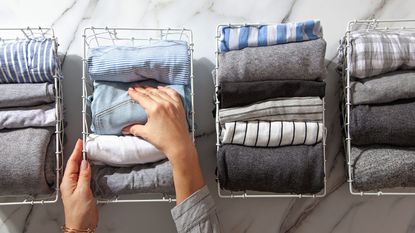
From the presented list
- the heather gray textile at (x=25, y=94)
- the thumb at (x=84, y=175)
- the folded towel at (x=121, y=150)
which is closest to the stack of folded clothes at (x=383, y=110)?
the folded towel at (x=121, y=150)

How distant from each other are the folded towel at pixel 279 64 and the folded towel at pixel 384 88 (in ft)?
0.34

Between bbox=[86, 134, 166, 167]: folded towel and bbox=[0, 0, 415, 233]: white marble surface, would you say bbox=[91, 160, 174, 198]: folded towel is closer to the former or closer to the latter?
bbox=[86, 134, 166, 167]: folded towel

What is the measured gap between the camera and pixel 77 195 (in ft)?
3.42

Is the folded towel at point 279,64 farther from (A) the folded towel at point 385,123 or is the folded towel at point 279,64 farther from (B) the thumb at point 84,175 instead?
(B) the thumb at point 84,175

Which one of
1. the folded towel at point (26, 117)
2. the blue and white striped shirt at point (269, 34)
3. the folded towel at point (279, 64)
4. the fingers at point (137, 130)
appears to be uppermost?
the blue and white striped shirt at point (269, 34)

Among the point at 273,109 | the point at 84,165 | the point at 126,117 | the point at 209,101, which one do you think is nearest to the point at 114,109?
the point at 126,117

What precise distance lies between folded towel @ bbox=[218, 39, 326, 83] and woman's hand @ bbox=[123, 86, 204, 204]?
5.7 inches

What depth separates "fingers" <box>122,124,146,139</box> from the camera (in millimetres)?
1037

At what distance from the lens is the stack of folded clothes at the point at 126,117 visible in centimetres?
104

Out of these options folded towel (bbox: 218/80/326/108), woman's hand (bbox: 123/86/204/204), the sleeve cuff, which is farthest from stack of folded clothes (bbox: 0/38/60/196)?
folded towel (bbox: 218/80/326/108)

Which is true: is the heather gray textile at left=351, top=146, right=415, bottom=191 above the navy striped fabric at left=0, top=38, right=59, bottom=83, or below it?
below

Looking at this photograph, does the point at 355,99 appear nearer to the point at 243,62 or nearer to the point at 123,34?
the point at 243,62

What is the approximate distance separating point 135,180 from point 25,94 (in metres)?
0.34

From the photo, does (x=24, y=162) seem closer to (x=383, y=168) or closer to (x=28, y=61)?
(x=28, y=61)
